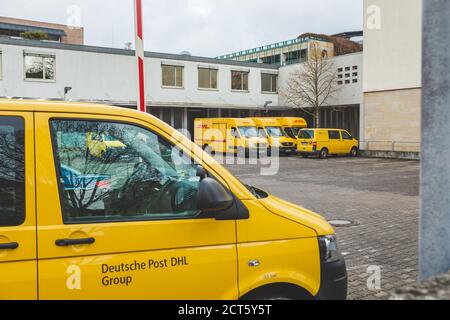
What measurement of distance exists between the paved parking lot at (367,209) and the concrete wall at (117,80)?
56.8 ft

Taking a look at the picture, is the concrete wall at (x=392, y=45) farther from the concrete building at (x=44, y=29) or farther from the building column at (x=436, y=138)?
the concrete building at (x=44, y=29)

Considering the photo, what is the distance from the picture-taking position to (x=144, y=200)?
3.04 metres

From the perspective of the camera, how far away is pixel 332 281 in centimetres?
343

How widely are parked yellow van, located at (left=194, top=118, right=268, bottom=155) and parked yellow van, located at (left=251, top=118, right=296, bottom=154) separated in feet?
2.17

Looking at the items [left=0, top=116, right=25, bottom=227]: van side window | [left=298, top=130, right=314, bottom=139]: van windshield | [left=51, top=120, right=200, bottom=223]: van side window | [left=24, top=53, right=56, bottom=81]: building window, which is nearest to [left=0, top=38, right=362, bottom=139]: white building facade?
[left=24, top=53, right=56, bottom=81]: building window

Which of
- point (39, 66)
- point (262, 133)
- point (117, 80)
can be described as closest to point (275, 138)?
point (262, 133)

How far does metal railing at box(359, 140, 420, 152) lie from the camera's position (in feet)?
99.1

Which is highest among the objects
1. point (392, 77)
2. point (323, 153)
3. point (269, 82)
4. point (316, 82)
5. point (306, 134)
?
point (269, 82)

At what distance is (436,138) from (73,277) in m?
2.10

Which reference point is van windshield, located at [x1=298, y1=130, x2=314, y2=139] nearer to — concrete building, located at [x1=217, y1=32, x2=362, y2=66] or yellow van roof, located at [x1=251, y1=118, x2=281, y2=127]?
yellow van roof, located at [x1=251, y1=118, x2=281, y2=127]

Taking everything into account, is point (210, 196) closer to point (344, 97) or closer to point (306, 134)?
point (306, 134)

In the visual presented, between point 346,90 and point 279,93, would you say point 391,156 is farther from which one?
point 279,93

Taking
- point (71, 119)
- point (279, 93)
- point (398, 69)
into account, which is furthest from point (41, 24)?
point (71, 119)

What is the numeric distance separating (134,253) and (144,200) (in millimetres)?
370
